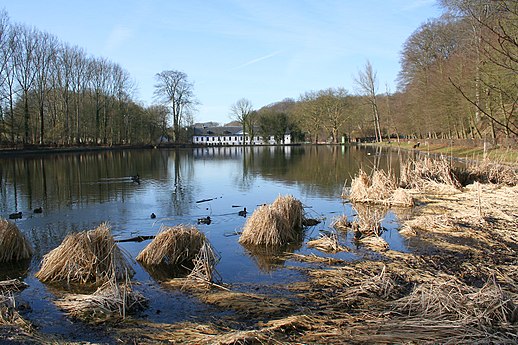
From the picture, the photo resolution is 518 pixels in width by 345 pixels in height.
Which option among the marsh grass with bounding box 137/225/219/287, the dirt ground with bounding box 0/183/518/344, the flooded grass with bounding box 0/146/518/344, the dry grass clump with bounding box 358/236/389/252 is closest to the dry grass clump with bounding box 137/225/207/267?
the marsh grass with bounding box 137/225/219/287

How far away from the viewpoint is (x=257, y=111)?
109 metres

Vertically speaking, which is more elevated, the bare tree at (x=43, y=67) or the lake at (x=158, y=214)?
the bare tree at (x=43, y=67)

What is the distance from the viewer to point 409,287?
22.2 ft

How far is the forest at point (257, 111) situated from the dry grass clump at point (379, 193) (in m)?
9.75

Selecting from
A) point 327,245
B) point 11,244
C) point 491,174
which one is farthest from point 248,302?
point 491,174

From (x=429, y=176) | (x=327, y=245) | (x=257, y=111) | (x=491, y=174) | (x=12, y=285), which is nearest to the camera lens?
(x=12, y=285)

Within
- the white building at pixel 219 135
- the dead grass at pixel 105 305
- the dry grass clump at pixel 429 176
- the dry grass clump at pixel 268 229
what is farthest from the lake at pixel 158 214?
the white building at pixel 219 135

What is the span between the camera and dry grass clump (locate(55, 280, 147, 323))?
5871 millimetres

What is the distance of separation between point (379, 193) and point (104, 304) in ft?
39.7

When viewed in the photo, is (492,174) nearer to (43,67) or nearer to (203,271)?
(203,271)

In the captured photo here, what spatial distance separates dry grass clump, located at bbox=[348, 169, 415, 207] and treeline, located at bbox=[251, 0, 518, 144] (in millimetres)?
3519

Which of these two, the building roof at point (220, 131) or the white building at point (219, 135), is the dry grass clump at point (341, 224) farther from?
the building roof at point (220, 131)

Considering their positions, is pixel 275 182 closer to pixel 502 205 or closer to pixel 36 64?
pixel 502 205

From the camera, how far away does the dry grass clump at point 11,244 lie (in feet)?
28.9
